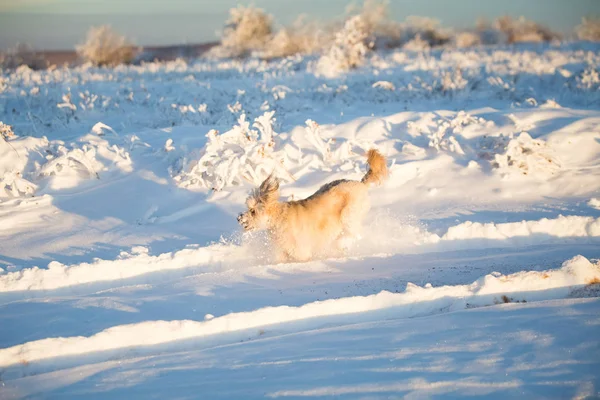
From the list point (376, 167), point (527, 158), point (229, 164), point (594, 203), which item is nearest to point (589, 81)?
point (527, 158)

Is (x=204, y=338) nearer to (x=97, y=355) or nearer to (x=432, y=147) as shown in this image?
(x=97, y=355)

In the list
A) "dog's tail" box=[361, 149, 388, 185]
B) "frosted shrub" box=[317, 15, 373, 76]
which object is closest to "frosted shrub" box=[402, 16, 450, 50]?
"frosted shrub" box=[317, 15, 373, 76]

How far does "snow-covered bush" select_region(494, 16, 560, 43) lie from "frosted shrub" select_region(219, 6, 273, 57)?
1808 centimetres

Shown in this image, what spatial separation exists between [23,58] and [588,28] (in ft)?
113

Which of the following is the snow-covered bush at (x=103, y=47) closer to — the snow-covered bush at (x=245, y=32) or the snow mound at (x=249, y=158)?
the snow-covered bush at (x=245, y=32)

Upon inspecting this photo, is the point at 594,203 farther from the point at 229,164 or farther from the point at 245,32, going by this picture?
the point at 245,32

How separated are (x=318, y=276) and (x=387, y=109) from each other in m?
8.46

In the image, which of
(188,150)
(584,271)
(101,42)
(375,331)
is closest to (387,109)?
(188,150)

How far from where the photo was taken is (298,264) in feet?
23.4

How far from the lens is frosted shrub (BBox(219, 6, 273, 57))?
35.7 m

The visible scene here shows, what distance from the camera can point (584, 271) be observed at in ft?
18.8

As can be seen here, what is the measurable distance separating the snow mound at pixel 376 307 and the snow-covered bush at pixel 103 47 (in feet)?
96.5

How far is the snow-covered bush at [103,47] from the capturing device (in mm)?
31859

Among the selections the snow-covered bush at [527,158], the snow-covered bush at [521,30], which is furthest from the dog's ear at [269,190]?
the snow-covered bush at [521,30]
